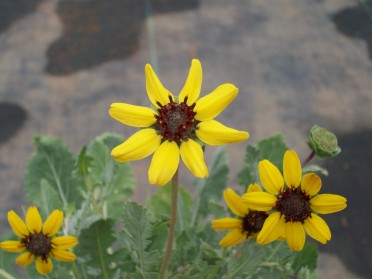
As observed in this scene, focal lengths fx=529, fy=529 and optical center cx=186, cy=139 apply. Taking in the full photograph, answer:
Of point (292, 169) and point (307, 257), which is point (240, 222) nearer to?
point (292, 169)

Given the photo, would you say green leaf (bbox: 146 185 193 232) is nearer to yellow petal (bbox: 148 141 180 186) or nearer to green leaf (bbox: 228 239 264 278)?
green leaf (bbox: 228 239 264 278)

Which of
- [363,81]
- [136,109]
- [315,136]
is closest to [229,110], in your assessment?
[363,81]


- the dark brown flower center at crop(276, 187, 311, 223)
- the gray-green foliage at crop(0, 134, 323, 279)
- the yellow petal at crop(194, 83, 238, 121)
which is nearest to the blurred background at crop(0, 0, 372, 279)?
the gray-green foliage at crop(0, 134, 323, 279)

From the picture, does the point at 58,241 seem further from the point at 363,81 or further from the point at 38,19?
the point at 38,19

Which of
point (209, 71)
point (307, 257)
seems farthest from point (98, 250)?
point (209, 71)

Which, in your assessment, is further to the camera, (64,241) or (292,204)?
(64,241)
